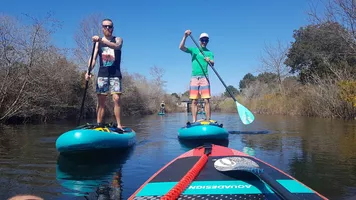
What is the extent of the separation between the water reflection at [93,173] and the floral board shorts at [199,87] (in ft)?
7.34

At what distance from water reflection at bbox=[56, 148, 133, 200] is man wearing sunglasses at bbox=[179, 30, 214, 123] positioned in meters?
2.23

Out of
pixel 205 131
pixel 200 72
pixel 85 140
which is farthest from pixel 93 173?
pixel 200 72

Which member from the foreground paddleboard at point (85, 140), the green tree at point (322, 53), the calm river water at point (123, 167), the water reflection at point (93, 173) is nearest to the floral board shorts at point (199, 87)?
the calm river water at point (123, 167)

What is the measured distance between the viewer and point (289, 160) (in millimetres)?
4238

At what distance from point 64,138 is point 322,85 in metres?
14.1

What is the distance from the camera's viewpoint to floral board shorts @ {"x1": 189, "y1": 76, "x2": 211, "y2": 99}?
6664 mm

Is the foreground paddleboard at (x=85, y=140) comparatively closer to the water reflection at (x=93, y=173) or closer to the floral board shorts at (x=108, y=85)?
the water reflection at (x=93, y=173)

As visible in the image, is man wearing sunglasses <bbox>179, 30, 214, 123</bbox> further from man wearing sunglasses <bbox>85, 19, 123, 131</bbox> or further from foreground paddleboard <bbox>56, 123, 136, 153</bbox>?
foreground paddleboard <bbox>56, 123, 136, 153</bbox>

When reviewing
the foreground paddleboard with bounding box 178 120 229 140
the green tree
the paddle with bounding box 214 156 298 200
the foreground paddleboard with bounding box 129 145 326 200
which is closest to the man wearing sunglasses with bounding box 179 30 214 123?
the foreground paddleboard with bounding box 178 120 229 140

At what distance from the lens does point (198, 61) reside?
22.3 ft

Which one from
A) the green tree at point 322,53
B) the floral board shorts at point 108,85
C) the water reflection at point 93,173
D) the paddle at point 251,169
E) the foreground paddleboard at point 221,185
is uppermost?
the green tree at point 322,53

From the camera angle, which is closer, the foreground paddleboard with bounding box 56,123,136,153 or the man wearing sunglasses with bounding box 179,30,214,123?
the foreground paddleboard with bounding box 56,123,136,153

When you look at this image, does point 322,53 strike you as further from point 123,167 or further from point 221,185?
point 221,185

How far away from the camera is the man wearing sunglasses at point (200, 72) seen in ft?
21.9
